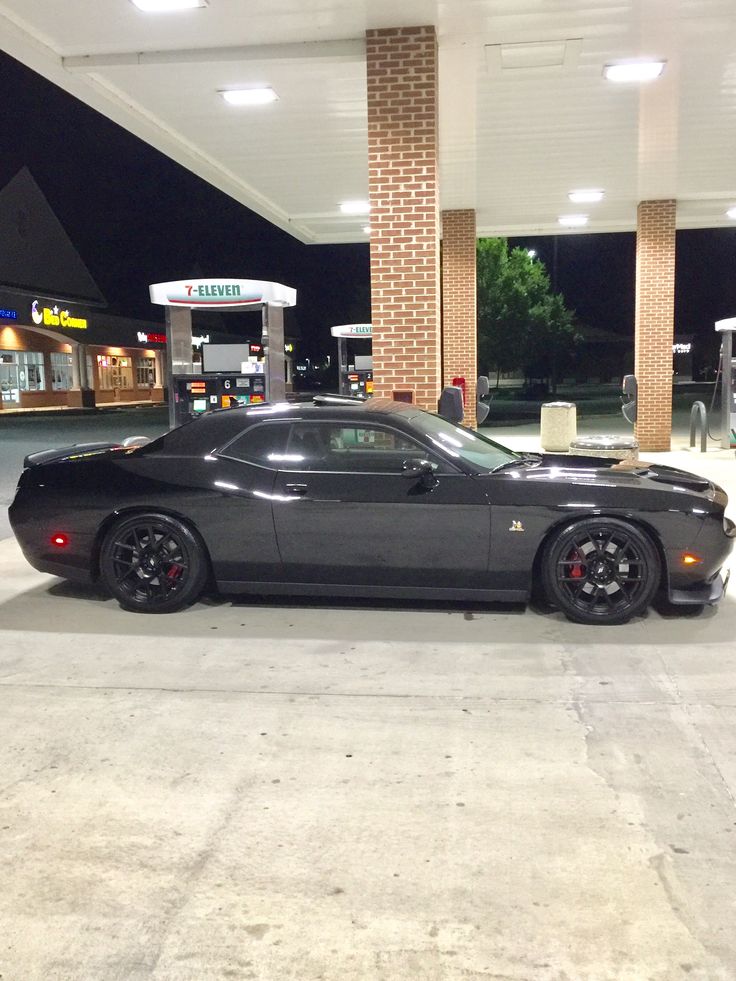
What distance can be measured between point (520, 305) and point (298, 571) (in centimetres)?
4254

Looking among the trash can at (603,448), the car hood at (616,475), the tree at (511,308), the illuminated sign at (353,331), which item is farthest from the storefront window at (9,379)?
the car hood at (616,475)

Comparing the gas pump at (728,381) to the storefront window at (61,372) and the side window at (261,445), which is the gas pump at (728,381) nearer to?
the side window at (261,445)

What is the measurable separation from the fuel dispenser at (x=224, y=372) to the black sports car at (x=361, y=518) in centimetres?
662

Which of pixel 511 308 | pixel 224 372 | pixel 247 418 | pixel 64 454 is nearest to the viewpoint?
pixel 247 418

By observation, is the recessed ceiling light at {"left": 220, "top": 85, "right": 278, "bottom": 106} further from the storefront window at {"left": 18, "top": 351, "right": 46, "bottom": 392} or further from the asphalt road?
the storefront window at {"left": 18, "top": 351, "right": 46, "bottom": 392}

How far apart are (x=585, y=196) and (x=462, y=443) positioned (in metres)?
12.7

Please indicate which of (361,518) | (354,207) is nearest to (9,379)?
(354,207)

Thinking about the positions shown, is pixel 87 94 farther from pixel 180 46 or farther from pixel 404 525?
pixel 404 525

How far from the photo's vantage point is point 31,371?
40.3 m

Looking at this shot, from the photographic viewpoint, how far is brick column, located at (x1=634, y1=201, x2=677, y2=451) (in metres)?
16.5

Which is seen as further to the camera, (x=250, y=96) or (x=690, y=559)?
(x=250, y=96)

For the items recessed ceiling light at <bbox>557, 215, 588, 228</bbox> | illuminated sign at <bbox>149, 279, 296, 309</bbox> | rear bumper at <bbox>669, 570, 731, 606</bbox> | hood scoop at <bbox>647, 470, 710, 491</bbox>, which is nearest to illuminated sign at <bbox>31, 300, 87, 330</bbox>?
recessed ceiling light at <bbox>557, 215, 588, 228</bbox>

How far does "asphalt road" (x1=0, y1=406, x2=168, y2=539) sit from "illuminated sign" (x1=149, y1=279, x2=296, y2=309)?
3515 mm

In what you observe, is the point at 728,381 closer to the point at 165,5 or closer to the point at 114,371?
the point at 165,5
